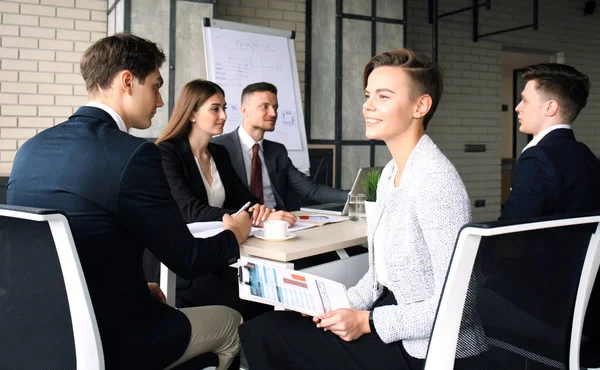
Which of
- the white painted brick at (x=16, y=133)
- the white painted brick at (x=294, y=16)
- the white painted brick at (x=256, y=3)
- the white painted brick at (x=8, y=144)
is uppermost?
the white painted brick at (x=256, y=3)

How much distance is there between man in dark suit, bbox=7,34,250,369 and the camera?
1.32 meters

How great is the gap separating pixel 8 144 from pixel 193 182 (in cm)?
240

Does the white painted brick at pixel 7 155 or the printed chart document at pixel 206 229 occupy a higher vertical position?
the white painted brick at pixel 7 155

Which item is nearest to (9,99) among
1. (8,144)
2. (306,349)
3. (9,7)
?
(8,144)

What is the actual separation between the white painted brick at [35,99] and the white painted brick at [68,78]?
149 millimetres

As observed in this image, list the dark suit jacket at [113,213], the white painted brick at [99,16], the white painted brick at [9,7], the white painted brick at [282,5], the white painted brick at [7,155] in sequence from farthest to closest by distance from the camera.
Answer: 1. the white painted brick at [282,5]
2. the white painted brick at [99,16]
3. the white painted brick at [7,155]
4. the white painted brick at [9,7]
5. the dark suit jacket at [113,213]

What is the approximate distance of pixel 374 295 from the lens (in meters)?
1.65

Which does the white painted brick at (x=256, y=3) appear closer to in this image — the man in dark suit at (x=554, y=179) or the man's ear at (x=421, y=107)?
the man in dark suit at (x=554, y=179)

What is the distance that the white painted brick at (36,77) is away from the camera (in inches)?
173

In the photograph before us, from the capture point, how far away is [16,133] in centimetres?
439

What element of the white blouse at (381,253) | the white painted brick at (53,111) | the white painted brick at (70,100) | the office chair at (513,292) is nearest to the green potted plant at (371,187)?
the white blouse at (381,253)

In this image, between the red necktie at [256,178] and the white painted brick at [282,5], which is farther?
the white painted brick at [282,5]

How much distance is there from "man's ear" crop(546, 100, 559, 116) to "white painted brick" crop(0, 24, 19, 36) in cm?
389

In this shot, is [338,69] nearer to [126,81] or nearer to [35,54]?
[35,54]
